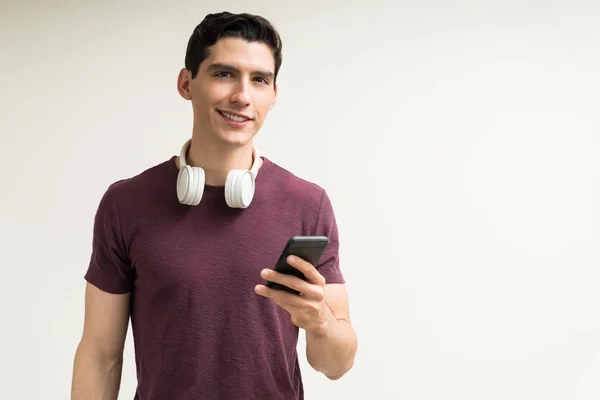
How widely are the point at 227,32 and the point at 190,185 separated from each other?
1.30 ft

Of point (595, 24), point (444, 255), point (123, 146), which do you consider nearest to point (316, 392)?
point (444, 255)

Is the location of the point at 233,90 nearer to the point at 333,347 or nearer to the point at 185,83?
the point at 185,83

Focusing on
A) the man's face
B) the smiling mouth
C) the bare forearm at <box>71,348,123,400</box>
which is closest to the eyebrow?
the man's face

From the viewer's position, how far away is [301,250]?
1349 mm

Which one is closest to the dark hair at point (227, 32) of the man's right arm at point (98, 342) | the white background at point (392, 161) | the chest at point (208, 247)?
the chest at point (208, 247)

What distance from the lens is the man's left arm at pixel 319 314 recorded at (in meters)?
1.40

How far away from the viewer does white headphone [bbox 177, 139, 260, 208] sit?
1727mm

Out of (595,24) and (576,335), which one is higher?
(595,24)

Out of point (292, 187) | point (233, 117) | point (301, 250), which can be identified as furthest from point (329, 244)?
point (301, 250)

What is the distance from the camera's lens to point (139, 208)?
1798mm

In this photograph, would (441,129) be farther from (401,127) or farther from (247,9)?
(247,9)

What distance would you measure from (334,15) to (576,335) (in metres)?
1.76

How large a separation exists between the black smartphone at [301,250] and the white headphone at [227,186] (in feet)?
1.20

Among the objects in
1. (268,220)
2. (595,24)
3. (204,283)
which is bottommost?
(204,283)
